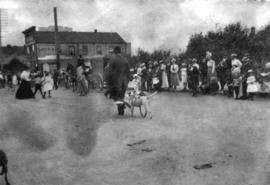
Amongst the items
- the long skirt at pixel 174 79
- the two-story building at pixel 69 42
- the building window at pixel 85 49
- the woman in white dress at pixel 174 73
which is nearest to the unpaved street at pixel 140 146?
the woman in white dress at pixel 174 73

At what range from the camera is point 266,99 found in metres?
13.2

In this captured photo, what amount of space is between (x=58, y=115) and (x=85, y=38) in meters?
41.1

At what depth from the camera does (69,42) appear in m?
49.2

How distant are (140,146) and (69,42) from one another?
43.9 meters

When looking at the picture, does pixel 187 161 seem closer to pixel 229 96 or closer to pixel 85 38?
pixel 229 96

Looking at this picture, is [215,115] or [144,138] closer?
[144,138]

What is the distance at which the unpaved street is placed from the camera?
5.41 metres

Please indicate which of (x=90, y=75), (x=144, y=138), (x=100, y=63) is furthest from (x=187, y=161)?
(x=100, y=63)

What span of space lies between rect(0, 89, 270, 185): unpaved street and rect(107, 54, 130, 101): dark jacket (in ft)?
2.76

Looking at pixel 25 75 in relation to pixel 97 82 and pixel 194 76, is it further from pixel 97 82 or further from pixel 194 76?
pixel 194 76

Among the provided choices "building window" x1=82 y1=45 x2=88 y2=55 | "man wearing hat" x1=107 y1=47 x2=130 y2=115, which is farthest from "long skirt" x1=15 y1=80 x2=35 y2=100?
"building window" x1=82 y1=45 x2=88 y2=55

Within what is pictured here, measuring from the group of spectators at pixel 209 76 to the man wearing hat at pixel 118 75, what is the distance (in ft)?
16.0

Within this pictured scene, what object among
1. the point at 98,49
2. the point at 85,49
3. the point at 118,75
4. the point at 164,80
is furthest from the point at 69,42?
the point at 118,75

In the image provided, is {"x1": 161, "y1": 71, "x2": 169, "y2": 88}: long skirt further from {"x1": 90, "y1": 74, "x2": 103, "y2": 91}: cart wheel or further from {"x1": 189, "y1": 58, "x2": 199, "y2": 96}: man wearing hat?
{"x1": 90, "y1": 74, "x2": 103, "y2": 91}: cart wheel
